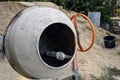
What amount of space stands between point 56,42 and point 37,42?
36 centimetres

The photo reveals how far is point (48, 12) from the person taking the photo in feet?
6.76

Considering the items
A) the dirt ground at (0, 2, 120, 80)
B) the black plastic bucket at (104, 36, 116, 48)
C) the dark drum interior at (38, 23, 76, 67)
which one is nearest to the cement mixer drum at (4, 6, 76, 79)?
the dark drum interior at (38, 23, 76, 67)

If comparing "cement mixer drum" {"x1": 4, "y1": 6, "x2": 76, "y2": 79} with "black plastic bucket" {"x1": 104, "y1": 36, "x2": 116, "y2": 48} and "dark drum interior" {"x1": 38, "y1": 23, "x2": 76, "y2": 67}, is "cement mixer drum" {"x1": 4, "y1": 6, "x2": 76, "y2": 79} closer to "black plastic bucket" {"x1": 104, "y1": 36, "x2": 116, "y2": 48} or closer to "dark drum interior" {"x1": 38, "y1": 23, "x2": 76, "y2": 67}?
"dark drum interior" {"x1": 38, "y1": 23, "x2": 76, "y2": 67}

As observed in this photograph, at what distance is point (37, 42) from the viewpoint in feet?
6.25

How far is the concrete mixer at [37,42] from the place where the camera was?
6.31 feet

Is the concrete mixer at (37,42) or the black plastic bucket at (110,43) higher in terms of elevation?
the concrete mixer at (37,42)

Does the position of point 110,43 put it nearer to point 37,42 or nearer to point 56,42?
point 56,42

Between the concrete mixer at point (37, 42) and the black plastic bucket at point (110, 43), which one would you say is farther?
the black plastic bucket at point (110, 43)

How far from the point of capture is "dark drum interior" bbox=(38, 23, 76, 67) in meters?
2.18

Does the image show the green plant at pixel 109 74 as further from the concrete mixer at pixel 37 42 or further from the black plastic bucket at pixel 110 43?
the concrete mixer at pixel 37 42

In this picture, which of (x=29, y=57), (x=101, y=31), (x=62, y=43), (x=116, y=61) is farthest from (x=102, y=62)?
(x=29, y=57)

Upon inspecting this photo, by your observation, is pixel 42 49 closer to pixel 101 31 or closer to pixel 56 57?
pixel 56 57

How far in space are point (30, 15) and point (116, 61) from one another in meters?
4.39

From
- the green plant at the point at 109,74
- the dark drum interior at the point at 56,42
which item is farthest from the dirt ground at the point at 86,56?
the dark drum interior at the point at 56,42
